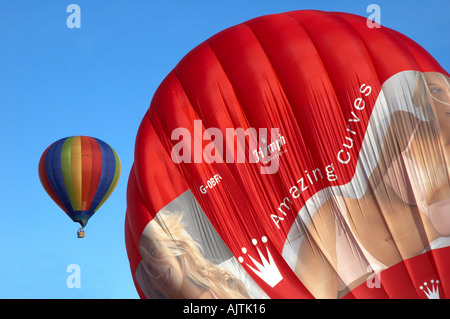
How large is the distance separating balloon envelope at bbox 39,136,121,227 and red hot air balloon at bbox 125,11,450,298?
455 inches

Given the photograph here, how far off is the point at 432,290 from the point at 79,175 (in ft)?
46.1

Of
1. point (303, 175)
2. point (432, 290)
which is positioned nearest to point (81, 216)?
point (303, 175)

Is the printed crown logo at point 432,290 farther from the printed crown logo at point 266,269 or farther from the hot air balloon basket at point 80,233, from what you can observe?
the hot air balloon basket at point 80,233

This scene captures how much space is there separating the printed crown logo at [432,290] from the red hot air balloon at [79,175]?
1389cm

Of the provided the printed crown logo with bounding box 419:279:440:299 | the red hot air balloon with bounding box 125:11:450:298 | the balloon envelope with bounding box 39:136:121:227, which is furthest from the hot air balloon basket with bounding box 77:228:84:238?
the printed crown logo with bounding box 419:279:440:299

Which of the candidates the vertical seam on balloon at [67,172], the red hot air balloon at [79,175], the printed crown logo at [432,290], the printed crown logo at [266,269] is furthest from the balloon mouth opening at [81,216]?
the printed crown logo at [432,290]

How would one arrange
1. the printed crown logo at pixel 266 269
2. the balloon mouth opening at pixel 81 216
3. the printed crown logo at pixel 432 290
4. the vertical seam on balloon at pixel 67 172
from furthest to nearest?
the balloon mouth opening at pixel 81 216, the vertical seam on balloon at pixel 67 172, the printed crown logo at pixel 266 269, the printed crown logo at pixel 432 290

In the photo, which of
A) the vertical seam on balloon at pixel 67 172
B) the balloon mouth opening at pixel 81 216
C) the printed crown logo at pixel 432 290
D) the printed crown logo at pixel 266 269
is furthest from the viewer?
the balloon mouth opening at pixel 81 216

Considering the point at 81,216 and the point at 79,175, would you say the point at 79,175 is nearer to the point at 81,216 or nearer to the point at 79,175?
the point at 79,175

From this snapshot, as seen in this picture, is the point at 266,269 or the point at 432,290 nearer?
the point at 432,290

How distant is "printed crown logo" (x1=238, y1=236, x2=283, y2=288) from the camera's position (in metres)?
8.03

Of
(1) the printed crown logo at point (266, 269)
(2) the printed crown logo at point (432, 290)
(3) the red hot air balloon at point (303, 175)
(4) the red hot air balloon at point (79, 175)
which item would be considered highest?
(4) the red hot air balloon at point (79, 175)

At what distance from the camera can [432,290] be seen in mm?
7750

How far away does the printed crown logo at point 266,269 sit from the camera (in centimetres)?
803
